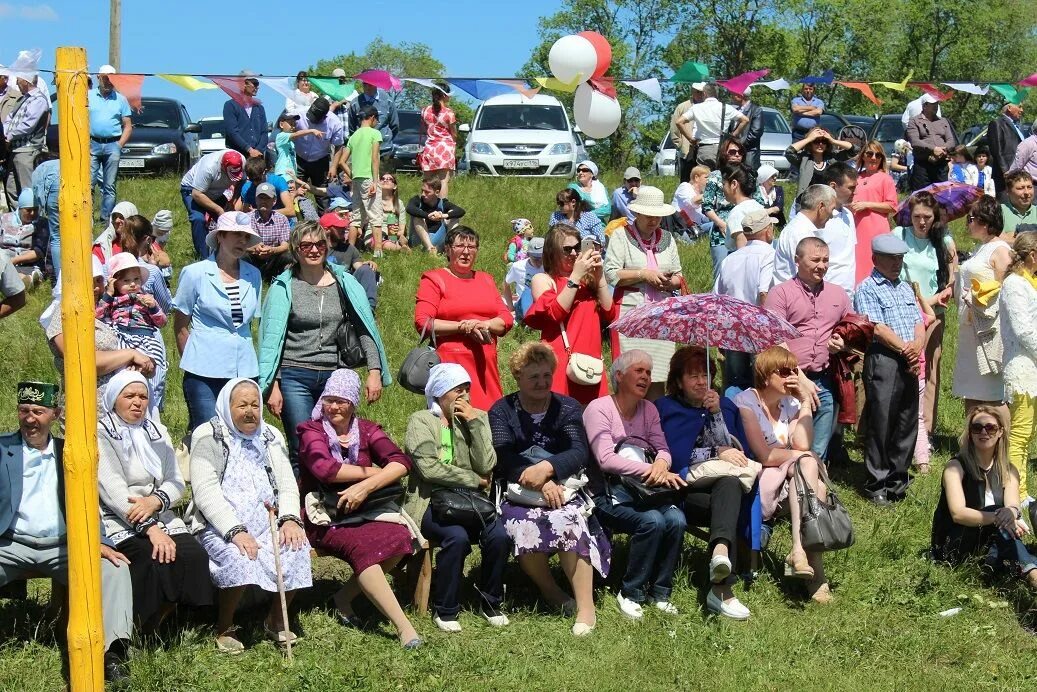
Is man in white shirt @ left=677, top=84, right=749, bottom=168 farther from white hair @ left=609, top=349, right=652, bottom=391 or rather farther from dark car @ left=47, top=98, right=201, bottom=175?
white hair @ left=609, top=349, right=652, bottom=391

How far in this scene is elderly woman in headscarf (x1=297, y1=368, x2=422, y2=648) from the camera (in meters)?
6.38

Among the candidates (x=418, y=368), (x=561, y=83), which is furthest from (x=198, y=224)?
(x=418, y=368)

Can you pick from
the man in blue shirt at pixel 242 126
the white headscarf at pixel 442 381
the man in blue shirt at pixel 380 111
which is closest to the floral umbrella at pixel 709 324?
the white headscarf at pixel 442 381

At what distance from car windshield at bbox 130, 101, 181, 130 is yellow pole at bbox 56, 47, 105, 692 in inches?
646

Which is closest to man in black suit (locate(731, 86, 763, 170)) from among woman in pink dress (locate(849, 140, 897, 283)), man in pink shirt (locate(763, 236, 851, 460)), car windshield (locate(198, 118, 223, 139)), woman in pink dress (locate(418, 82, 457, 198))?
woman in pink dress (locate(418, 82, 457, 198))

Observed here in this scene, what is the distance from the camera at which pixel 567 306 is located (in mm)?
7547

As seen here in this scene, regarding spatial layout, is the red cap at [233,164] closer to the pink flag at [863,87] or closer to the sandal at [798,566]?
the pink flag at [863,87]

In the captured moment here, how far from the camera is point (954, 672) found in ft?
20.6

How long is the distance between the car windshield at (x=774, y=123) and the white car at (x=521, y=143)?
3.80 metres

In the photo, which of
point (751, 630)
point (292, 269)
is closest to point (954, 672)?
point (751, 630)

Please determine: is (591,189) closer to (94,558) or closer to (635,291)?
(635,291)

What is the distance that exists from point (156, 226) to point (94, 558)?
303 inches

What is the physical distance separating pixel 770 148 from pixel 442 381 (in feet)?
52.9

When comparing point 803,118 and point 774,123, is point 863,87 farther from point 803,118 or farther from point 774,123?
point 774,123
